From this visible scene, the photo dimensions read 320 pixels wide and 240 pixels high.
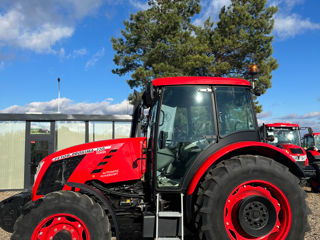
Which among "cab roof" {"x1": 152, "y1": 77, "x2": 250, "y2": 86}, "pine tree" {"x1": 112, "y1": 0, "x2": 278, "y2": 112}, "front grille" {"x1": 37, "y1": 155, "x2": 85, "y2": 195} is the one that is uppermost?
"pine tree" {"x1": 112, "y1": 0, "x2": 278, "y2": 112}

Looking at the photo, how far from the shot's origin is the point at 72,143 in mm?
11391

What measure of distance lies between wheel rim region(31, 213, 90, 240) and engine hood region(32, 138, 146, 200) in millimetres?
512

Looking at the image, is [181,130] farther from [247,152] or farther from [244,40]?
[244,40]

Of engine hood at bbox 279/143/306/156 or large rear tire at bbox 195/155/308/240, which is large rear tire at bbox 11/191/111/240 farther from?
engine hood at bbox 279/143/306/156


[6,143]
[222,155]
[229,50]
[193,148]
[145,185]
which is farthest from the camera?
[229,50]

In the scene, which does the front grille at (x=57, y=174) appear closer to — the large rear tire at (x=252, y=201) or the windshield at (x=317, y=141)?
the large rear tire at (x=252, y=201)

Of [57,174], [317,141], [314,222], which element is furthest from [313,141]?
[57,174]

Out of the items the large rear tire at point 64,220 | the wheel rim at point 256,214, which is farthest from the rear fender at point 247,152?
the large rear tire at point 64,220

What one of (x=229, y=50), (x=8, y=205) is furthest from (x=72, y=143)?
(x=229, y=50)

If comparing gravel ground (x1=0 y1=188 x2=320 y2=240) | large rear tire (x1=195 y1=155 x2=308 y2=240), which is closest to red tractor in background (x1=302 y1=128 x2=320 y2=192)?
gravel ground (x1=0 y1=188 x2=320 y2=240)

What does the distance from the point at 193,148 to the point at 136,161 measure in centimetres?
81

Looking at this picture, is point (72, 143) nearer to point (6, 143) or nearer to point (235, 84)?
point (6, 143)

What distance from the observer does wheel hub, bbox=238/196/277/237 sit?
3.28 m

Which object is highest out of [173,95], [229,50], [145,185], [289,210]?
[229,50]
